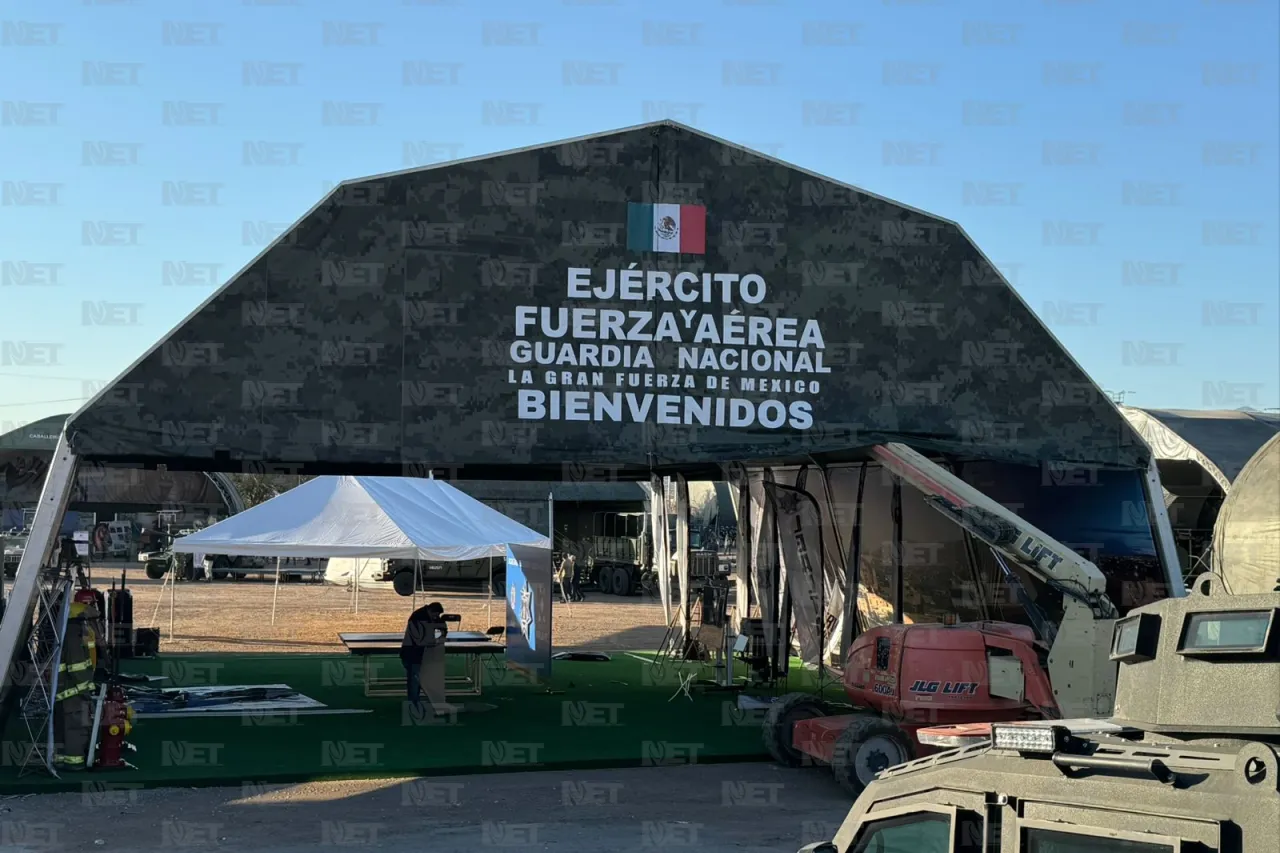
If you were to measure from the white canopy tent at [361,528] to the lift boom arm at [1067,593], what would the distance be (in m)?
9.30

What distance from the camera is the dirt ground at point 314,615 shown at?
29172 mm

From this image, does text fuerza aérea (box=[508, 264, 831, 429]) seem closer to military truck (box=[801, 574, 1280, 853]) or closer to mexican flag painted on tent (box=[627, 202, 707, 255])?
mexican flag painted on tent (box=[627, 202, 707, 255])

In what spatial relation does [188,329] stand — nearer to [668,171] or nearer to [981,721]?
[668,171]

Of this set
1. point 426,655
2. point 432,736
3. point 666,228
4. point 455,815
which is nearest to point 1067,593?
point 666,228

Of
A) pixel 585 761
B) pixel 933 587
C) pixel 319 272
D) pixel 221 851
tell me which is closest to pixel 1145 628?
pixel 221 851

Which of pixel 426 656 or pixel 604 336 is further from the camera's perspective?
pixel 426 656

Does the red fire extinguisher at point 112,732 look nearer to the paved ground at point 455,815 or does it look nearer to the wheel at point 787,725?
the paved ground at point 455,815

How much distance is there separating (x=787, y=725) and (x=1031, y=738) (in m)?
10.7

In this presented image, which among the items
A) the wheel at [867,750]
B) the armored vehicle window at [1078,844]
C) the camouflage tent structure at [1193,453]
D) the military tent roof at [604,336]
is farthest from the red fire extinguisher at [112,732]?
the camouflage tent structure at [1193,453]

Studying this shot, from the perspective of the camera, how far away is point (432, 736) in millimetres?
16500

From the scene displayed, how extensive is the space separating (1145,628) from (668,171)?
1196cm

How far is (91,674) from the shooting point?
48.0ft

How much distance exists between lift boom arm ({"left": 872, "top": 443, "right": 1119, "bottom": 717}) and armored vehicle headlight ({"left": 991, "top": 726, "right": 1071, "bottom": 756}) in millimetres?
8076

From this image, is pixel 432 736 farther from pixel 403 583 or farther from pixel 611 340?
pixel 403 583
